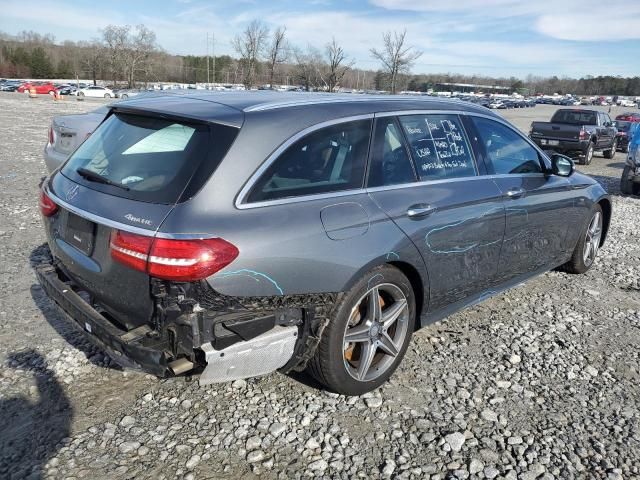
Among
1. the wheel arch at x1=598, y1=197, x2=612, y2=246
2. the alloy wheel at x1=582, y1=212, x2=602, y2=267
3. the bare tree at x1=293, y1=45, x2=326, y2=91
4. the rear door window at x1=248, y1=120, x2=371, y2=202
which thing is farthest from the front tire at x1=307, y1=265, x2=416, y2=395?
the bare tree at x1=293, y1=45, x2=326, y2=91

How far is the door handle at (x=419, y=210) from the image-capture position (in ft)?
10.5

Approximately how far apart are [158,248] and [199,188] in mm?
341

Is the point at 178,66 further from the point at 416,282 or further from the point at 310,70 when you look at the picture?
the point at 416,282

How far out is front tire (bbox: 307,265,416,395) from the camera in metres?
2.93

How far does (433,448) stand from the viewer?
2773 mm

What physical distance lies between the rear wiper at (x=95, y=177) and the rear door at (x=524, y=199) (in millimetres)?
2600

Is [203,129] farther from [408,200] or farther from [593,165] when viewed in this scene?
[593,165]

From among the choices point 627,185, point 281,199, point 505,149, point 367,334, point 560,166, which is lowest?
Answer: point 367,334

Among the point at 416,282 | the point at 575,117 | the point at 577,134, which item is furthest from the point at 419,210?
the point at 575,117

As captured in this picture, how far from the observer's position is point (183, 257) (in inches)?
93.2

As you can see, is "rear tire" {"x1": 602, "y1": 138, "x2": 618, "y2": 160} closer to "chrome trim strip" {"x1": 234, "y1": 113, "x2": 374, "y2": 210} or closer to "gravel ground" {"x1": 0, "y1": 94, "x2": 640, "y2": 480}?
"gravel ground" {"x1": 0, "y1": 94, "x2": 640, "y2": 480}

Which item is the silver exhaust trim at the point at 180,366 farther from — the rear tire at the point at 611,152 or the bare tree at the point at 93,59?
the bare tree at the point at 93,59

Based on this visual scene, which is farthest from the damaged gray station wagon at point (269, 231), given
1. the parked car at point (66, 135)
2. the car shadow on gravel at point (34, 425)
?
the parked car at point (66, 135)

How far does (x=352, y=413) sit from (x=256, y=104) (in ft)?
6.00
